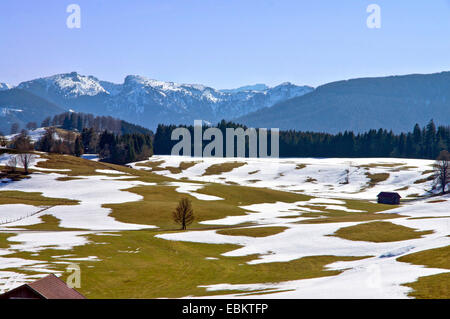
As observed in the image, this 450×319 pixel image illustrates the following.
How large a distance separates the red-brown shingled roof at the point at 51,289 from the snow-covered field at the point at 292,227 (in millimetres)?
14020

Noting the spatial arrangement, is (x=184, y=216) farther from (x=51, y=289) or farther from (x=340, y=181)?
(x=340, y=181)

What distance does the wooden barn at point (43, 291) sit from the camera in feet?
88.7

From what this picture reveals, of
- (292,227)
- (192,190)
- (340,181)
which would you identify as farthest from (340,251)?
(340,181)

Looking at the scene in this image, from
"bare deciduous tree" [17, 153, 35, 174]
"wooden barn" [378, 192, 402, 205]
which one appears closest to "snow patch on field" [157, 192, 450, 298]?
"wooden barn" [378, 192, 402, 205]

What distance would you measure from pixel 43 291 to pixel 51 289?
1127 mm

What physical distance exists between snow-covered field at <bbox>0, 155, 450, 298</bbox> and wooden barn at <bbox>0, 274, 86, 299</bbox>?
1424 cm

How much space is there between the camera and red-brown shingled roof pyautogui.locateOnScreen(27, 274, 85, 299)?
2778 centimetres

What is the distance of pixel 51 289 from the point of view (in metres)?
29.1

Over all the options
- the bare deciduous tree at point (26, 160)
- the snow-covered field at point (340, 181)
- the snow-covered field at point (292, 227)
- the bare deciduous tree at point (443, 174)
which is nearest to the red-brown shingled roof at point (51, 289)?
the snow-covered field at point (292, 227)

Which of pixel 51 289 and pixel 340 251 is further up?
pixel 51 289

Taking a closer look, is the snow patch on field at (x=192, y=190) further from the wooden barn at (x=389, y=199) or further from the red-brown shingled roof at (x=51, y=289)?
the red-brown shingled roof at (x=51, y=289)

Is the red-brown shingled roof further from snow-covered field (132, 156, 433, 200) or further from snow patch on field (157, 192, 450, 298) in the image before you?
snow-covered field (132, 156, 433, 200)
